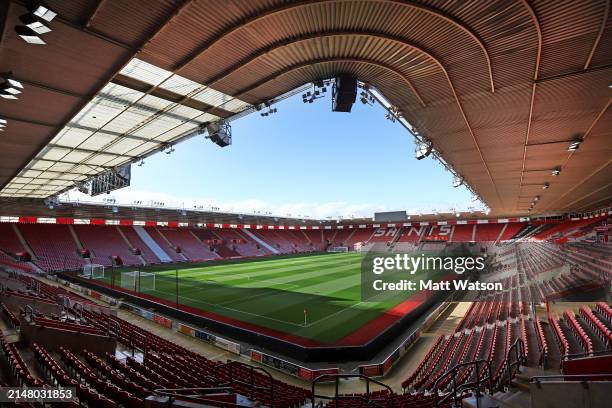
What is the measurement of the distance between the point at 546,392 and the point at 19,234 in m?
47.2

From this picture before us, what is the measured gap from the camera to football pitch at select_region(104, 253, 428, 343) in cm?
1839

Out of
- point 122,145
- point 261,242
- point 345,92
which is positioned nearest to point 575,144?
point 345,92

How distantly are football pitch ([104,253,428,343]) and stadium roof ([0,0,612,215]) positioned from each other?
10.7 meters

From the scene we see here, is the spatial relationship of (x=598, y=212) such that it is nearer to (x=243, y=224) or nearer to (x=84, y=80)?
(x=243, y=224)

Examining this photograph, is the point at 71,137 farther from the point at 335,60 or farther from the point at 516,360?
the point at 516,360

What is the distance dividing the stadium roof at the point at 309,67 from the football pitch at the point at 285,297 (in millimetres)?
10731

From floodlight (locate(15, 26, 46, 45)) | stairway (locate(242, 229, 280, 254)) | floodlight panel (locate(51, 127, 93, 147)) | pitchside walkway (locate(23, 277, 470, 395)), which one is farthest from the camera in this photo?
stairway (locate(242, 229, 280, 254))

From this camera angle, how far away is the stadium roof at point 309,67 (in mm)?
7781

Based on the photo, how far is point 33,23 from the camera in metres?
6.82

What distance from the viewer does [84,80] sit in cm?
998

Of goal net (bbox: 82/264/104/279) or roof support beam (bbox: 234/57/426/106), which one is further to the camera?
goal net (bbox: 82/264/104/279)

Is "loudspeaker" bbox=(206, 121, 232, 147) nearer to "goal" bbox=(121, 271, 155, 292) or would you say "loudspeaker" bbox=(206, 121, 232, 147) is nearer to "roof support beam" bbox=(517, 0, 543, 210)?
"roof support beam" bbox=(517, 0, 543, 210)

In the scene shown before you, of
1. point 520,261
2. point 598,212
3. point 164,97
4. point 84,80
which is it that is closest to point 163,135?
point 164,97

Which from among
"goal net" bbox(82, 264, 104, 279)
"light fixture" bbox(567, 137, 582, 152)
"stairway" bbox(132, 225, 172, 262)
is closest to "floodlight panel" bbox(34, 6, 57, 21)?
"light fixture" bbox(567, 137, 582, 152)
